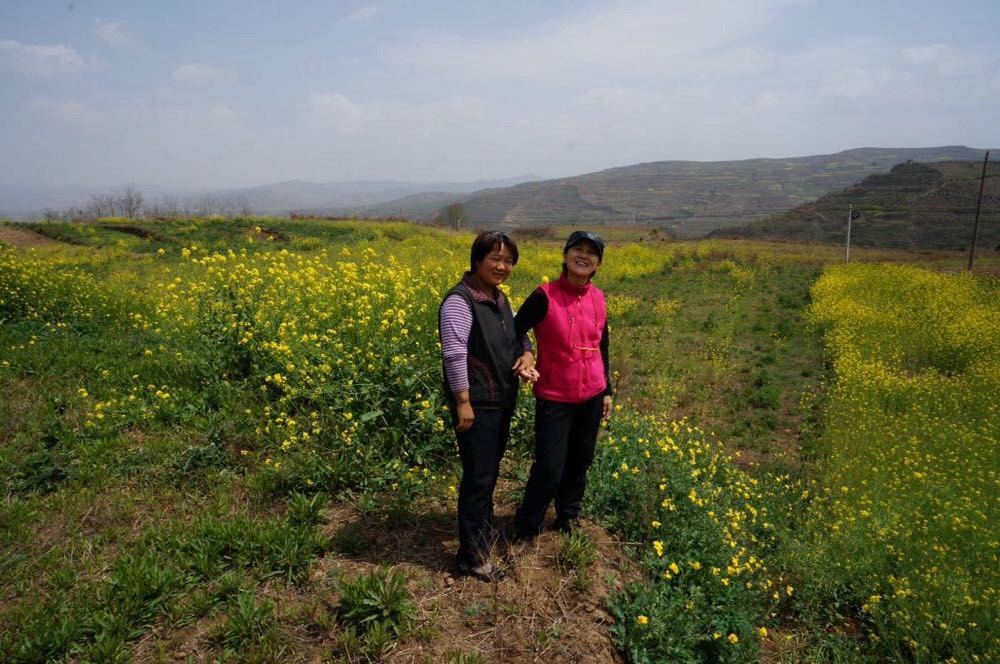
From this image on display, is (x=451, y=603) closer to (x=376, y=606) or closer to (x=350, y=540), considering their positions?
(x=376, y=606)

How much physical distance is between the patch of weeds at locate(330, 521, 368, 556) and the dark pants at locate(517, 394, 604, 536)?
3.10 feet

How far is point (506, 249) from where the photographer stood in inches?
101

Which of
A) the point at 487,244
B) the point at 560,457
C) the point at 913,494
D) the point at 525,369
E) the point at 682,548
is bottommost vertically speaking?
the point at 913,494

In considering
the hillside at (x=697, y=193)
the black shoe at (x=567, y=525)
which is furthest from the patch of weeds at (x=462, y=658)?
the hillside at (x=697, y=193)

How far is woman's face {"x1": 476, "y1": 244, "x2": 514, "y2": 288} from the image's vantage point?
2.51 m

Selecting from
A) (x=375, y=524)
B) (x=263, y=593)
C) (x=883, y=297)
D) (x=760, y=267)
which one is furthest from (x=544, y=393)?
(x=760, y=267)

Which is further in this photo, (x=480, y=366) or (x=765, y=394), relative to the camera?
(x=765, y=394)

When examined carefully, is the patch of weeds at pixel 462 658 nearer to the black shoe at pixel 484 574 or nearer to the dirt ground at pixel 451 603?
the dirt ground at pixel 451 603

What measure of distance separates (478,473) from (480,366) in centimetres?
57

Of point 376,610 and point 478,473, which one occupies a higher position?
point 478,473

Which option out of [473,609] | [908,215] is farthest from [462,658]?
[908,215]

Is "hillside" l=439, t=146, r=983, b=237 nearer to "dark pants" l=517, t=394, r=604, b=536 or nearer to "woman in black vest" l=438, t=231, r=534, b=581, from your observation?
"dark pants" l=517, t=394, r=604, b=536

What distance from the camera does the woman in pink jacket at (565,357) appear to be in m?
2.71

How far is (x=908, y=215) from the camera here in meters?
43.5
